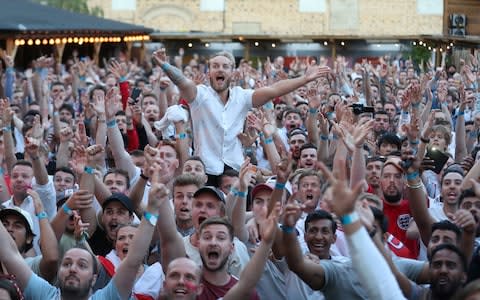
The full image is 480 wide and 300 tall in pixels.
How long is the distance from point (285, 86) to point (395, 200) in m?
1.42

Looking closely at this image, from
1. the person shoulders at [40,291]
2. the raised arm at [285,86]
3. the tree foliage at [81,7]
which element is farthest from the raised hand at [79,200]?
the tree foliage at [81,7]

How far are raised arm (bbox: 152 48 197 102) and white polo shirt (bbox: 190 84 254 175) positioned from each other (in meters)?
0.07

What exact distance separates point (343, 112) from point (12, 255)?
142 inches

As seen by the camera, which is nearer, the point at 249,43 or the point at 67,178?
the point at 67,178

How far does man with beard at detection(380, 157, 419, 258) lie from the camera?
25.7ft

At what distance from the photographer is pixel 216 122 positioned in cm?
904

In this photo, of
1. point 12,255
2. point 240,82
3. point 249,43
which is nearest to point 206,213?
point 12,255

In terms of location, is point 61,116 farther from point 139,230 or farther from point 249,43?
point 249,43

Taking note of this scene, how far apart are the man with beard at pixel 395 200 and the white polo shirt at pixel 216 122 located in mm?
1522

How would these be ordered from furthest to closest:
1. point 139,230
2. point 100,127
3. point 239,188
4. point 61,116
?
1. point 61,116
2. point 100,127
3. point 239,188
4. point 139,230

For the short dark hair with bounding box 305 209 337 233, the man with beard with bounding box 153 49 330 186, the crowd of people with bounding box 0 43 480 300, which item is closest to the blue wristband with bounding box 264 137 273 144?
the crowd of people with bounding box 0 43 480 300

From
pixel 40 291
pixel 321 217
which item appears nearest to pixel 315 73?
pixel 321 217

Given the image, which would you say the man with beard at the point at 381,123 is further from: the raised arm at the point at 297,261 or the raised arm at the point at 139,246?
the raised arm at the point at 139,246

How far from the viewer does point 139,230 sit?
591 centimetres
